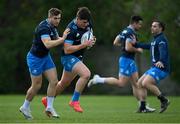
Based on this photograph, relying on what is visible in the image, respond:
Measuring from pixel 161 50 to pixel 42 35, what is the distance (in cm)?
327

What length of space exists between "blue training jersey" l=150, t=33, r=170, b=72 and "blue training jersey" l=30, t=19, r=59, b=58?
284 cm

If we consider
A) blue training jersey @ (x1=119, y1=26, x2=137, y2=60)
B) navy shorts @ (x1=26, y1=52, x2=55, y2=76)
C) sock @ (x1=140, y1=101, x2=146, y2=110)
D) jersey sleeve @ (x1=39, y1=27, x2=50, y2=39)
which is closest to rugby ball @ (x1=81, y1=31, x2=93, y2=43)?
navy shorts @ (x1=26, y1=52, x2=55, y2=76)

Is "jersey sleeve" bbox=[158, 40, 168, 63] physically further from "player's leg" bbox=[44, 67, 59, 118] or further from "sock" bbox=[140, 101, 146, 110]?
"player's leg" bbox=[44, 67, 59, 118]

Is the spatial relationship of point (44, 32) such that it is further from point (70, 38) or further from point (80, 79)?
point (80, 79)

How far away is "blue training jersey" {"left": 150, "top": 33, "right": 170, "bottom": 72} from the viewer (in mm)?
15805

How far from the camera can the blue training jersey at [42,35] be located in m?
13.7

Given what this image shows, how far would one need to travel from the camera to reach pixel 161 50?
15.8 m

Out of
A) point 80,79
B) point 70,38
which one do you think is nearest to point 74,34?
point 70,38

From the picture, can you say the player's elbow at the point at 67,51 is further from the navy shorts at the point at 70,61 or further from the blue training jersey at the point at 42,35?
the blue training jersey at the point at 42,35

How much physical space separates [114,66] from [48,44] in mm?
24432

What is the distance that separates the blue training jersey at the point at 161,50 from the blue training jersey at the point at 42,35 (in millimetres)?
2844

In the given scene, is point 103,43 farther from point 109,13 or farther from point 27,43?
point 27,43

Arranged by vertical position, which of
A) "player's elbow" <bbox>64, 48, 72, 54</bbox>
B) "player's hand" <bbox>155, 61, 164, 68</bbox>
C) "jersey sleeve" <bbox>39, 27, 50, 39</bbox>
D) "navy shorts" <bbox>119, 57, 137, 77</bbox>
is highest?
"jersey sleeve" <bbox>39, 27, 50, 39</bbox>

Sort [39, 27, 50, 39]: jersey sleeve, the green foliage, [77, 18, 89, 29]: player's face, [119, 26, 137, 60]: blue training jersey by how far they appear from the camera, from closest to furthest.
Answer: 1. [39, 27, 50, 39]: jersey sleeve
2. [77, 18, 89, 29]: player's face
3. [119, 26, 137, 60]: blue training jersey
4. the green foliage
